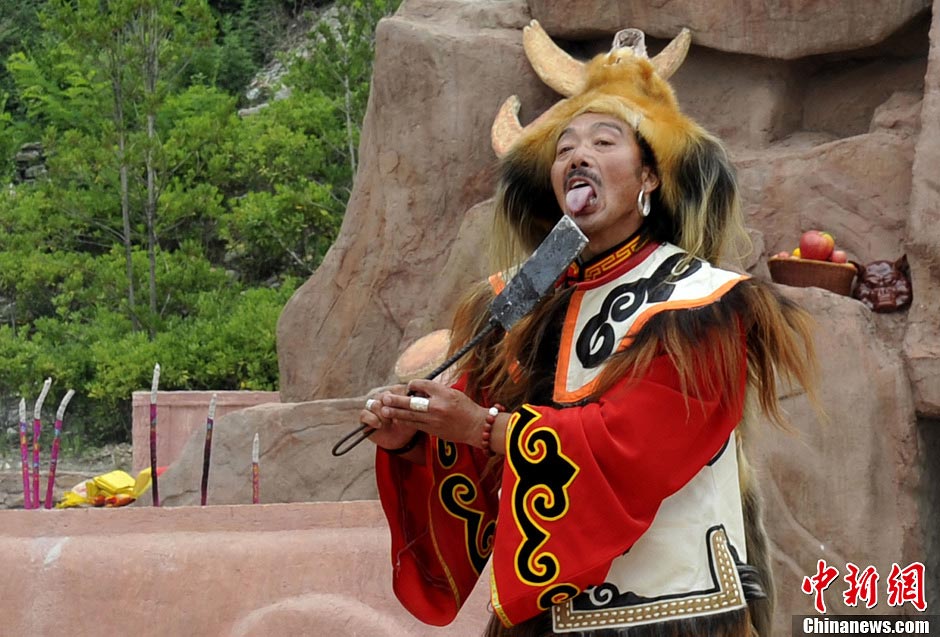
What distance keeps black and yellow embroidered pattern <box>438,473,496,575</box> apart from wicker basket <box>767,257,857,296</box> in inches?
139

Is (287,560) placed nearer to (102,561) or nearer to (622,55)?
(102,561)

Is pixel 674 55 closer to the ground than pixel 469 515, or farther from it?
farther from it

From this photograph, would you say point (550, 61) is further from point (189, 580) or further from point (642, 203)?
point (642, 203)

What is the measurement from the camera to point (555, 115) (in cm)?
230

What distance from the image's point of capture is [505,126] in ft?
21.9

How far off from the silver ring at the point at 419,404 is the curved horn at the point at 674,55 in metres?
4.74

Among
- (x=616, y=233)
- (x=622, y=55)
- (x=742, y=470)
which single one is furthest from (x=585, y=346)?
(x=622, y=55)

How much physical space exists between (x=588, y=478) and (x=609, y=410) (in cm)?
10

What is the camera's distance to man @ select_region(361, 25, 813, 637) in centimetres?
195

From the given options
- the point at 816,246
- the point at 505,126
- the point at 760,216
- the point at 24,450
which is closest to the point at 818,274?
the point at 816,246

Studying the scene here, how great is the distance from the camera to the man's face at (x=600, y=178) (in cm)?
213

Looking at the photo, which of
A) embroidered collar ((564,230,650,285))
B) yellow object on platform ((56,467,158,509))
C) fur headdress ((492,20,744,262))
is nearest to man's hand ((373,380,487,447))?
embroidered collar ((564,230,650,285))

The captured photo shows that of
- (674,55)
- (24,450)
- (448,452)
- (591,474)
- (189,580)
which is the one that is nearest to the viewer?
(591,474)

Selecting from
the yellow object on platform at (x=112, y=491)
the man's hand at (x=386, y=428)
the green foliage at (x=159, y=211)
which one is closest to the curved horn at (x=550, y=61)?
the yellow object on platform at (x=112, y=491)
